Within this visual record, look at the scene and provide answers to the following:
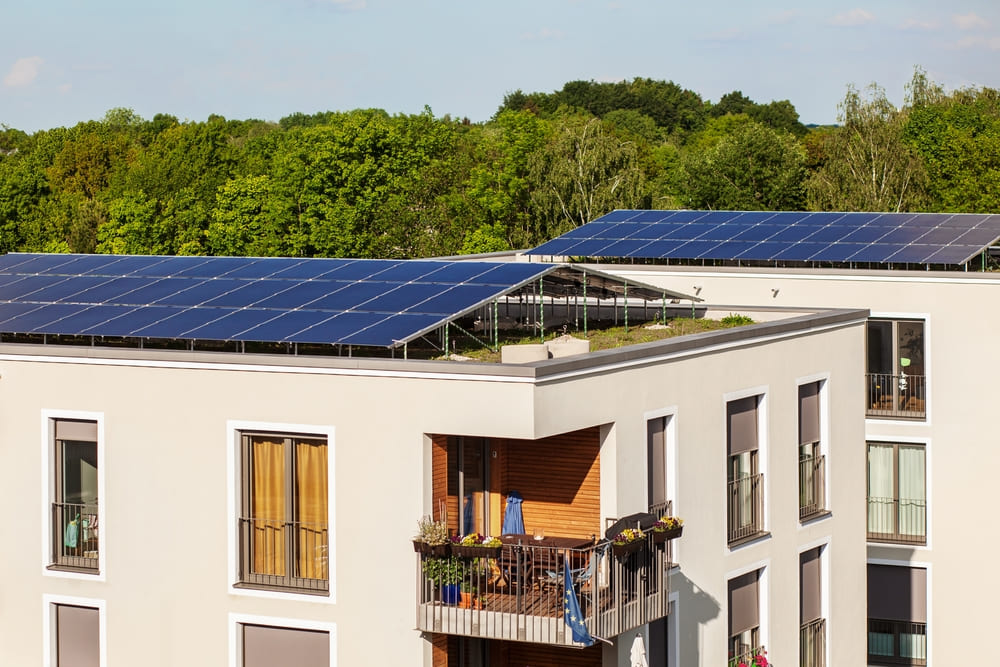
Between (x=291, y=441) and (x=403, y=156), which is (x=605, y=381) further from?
(x=403, y=156)

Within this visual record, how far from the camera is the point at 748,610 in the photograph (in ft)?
76.7

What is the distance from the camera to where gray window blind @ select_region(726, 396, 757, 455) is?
22.8m

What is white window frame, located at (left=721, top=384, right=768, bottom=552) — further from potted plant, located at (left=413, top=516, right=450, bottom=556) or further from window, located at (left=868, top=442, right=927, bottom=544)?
window, located at (left=868, top=442, right=927, bottom=544)

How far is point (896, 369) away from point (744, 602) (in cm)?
1030

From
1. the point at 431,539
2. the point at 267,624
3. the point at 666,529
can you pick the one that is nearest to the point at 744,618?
the point at 666,529

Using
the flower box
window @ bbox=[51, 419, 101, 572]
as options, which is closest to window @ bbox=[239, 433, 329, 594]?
window @ bbox=[51, 419, 101, 572]

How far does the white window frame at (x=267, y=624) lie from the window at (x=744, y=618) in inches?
272

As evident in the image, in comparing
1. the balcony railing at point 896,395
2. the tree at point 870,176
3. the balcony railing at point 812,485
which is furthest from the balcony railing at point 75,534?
the tree at point 870,176

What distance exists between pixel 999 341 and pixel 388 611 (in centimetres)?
1735

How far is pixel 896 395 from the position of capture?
31.9m

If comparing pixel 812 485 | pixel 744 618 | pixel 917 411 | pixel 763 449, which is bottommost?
pixel 744 618

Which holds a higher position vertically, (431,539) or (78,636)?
(431,539)

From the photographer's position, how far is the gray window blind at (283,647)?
19453 mm

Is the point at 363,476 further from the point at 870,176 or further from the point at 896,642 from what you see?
the point at 870,176
